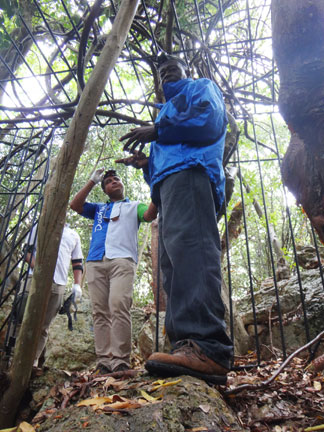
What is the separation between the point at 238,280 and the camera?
39.0ft

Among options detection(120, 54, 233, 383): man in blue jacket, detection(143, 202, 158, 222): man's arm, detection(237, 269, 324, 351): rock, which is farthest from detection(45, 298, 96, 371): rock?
detection(120, 54, 233, 383): man in blue jacket

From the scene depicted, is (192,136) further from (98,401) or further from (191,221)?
(98,401)

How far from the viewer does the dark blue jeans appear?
146 centimetres

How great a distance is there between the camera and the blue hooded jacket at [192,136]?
71.6 inches

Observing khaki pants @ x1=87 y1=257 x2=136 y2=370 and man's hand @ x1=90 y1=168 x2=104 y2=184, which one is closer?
khaki pants @ x1=87 y1=257 x2=136 y2=370

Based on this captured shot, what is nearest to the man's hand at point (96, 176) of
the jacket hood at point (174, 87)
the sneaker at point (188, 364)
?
the jacket hood at point (174, 87)

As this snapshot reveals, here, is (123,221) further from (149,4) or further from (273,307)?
(149,4)

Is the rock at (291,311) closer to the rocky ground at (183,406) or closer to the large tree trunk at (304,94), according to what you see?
the rocky ground at (183,406)

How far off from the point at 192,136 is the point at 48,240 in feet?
3.35

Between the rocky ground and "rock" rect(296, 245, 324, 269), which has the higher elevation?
"rock" rect(296, 245, 324, 269)

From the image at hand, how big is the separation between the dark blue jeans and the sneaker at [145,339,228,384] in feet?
0.11

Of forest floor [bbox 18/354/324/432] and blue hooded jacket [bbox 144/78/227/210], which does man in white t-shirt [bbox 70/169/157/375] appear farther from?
blue hooded jacket [bbox 144/78/227/210]

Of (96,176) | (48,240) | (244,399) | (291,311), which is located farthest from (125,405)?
(291,311)

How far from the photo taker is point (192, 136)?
1869 mm
